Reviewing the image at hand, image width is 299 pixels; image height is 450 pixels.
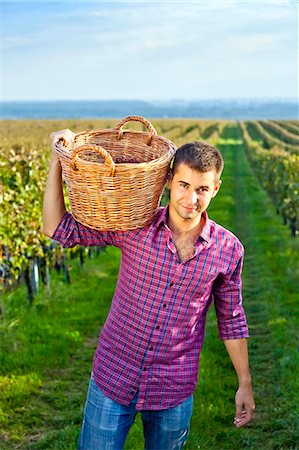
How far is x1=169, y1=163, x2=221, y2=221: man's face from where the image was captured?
252cm

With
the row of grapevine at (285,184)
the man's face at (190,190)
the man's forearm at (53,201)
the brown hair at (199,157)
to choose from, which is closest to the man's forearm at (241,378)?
the man's face at (190,190)

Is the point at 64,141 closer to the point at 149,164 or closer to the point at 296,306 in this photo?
the point at 149,164

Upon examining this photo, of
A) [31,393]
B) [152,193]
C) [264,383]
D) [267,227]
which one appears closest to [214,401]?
[264,383]

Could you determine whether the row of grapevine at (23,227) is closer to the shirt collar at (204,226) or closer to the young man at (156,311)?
the young man at (156,311)

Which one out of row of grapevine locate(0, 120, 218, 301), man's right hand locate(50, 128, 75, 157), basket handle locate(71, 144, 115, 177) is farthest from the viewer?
row of grapevine locate(0, 120, 218, 301)

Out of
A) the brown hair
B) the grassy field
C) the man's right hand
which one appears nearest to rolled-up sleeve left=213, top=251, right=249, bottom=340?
the brown hair

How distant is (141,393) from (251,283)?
20.0 ft

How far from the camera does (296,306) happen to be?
730 centimetres

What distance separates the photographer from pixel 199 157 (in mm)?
2492

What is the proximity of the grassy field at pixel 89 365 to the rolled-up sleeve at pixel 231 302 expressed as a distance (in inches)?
59.0

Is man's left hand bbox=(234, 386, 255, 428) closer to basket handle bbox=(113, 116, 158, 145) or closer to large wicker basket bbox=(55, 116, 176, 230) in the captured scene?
large wicker basket bbox=(55, 116, 176, 230)

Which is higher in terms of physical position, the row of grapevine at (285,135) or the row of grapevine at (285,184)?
the row of grapevine at (285,184)

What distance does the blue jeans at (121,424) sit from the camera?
8.61 feet

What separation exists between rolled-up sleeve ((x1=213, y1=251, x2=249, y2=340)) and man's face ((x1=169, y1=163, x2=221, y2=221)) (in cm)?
31
